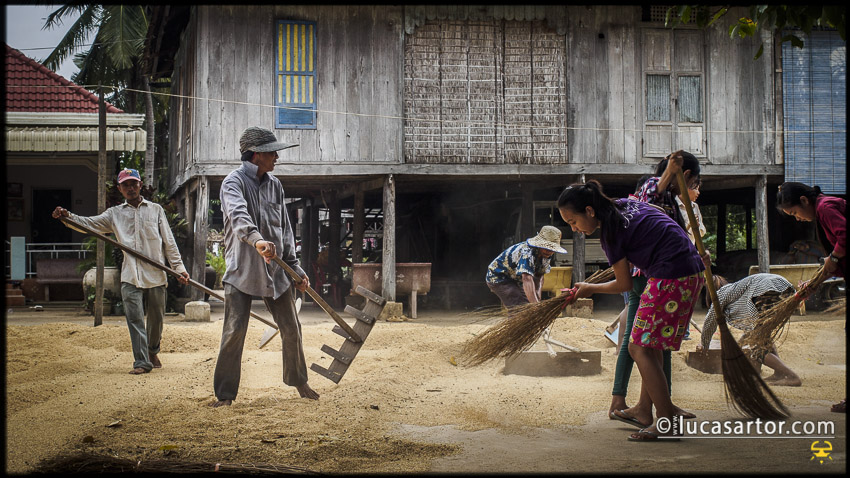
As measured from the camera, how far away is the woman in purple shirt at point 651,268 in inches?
145

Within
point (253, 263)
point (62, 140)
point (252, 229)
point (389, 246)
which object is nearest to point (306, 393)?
point (253, 263)

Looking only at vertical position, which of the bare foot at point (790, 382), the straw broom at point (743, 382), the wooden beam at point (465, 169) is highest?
the wooden beam at point (465, 169)

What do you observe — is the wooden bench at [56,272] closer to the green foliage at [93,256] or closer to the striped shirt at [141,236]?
the green foliage at [93,256]

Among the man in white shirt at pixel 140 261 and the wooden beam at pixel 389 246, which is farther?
the wooden beam at pixel 389 246

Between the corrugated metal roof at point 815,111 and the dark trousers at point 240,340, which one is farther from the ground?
the corrugated metal roof at point 815,111

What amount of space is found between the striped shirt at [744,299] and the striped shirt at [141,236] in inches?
176

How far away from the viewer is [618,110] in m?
12.4

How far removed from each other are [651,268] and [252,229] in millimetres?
2384

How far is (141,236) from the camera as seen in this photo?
20.4ft

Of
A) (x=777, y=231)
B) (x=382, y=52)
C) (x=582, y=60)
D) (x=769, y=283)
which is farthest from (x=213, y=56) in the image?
(x=777, y=231)

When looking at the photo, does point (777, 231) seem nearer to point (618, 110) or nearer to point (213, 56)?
point (618, 110)

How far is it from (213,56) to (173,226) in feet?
10.1

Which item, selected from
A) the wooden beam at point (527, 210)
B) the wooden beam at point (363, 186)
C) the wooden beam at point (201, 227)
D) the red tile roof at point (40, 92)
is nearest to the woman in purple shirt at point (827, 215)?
the wooden beam at point (363, 186)

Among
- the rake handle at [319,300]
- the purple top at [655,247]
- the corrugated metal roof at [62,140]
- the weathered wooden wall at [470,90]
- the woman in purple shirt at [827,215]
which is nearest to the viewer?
the purple top at [655,247]
